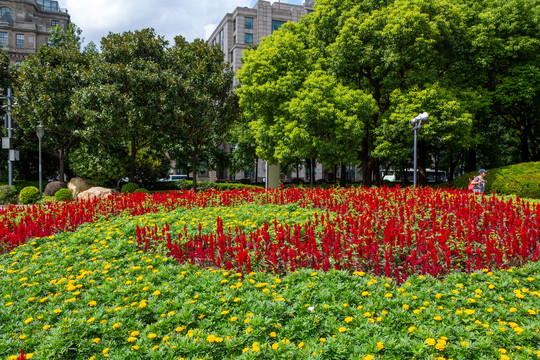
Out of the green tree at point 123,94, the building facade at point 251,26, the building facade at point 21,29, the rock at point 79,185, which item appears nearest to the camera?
the green tree at point 123,94

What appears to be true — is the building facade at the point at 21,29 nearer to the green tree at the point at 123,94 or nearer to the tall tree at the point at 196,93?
the green tree at the point at 123,94

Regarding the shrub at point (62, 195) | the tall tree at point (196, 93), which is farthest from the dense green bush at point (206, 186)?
the shrub at point (62, 195)

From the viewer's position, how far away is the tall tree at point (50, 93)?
21891 mm

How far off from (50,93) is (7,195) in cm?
711

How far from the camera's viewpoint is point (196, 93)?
72.5 feet

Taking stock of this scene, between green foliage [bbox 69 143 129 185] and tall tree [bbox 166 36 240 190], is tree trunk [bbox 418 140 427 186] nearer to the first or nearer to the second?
tall tree [bbox 166 36 240 190]

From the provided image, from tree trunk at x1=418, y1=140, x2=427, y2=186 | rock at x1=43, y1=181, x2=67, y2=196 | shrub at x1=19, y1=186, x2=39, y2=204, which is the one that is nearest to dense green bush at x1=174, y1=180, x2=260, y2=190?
rock at x1=43, y1=181, x2=67, y2=196

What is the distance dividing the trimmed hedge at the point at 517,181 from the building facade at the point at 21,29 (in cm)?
5902

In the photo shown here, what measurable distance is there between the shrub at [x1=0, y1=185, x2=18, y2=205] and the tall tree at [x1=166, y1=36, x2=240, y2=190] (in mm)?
9258

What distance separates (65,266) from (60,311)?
1821 mm

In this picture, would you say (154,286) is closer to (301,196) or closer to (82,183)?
(301,196)

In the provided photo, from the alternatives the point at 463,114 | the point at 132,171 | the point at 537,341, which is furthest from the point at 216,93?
the point at 537,341

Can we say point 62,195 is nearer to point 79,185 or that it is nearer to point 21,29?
point 79,185

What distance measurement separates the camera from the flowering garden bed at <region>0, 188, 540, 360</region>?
3309 mm
